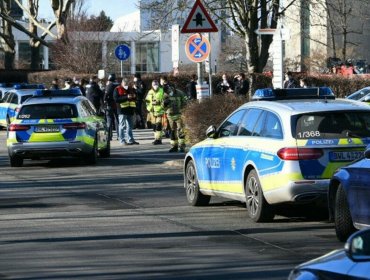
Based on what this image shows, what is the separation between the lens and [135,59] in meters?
94.4

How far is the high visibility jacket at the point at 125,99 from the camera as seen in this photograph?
27484mm

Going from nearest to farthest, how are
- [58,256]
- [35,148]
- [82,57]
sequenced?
[58,256] → [35,148] → [82,57]

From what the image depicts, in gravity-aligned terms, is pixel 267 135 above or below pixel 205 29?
below

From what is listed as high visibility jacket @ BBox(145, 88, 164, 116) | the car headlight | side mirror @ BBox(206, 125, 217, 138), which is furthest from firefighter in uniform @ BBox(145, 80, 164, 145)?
the car headlight

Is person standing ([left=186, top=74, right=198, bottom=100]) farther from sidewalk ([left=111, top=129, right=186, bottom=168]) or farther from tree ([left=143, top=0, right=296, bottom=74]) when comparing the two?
tree ([left=143, top=0, right=296, bottom=74])

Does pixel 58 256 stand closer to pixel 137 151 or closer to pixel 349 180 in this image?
pixel 349 180

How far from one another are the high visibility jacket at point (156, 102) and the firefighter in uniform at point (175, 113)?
103 centimetres

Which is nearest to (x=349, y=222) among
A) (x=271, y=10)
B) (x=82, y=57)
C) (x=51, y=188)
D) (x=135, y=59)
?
(x=51, y=188)

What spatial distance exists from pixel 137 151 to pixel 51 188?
8842 millimetres

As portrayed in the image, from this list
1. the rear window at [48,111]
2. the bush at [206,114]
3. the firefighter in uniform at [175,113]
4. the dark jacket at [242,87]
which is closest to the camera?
the rear window at [48,111]

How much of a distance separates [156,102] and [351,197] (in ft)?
55.2

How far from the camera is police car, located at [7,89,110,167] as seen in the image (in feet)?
71.6

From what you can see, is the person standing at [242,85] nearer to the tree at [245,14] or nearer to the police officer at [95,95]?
the tree at [245,14]

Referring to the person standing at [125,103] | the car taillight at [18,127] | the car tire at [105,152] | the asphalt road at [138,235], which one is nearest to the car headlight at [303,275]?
the asphalt road at [138,235]
